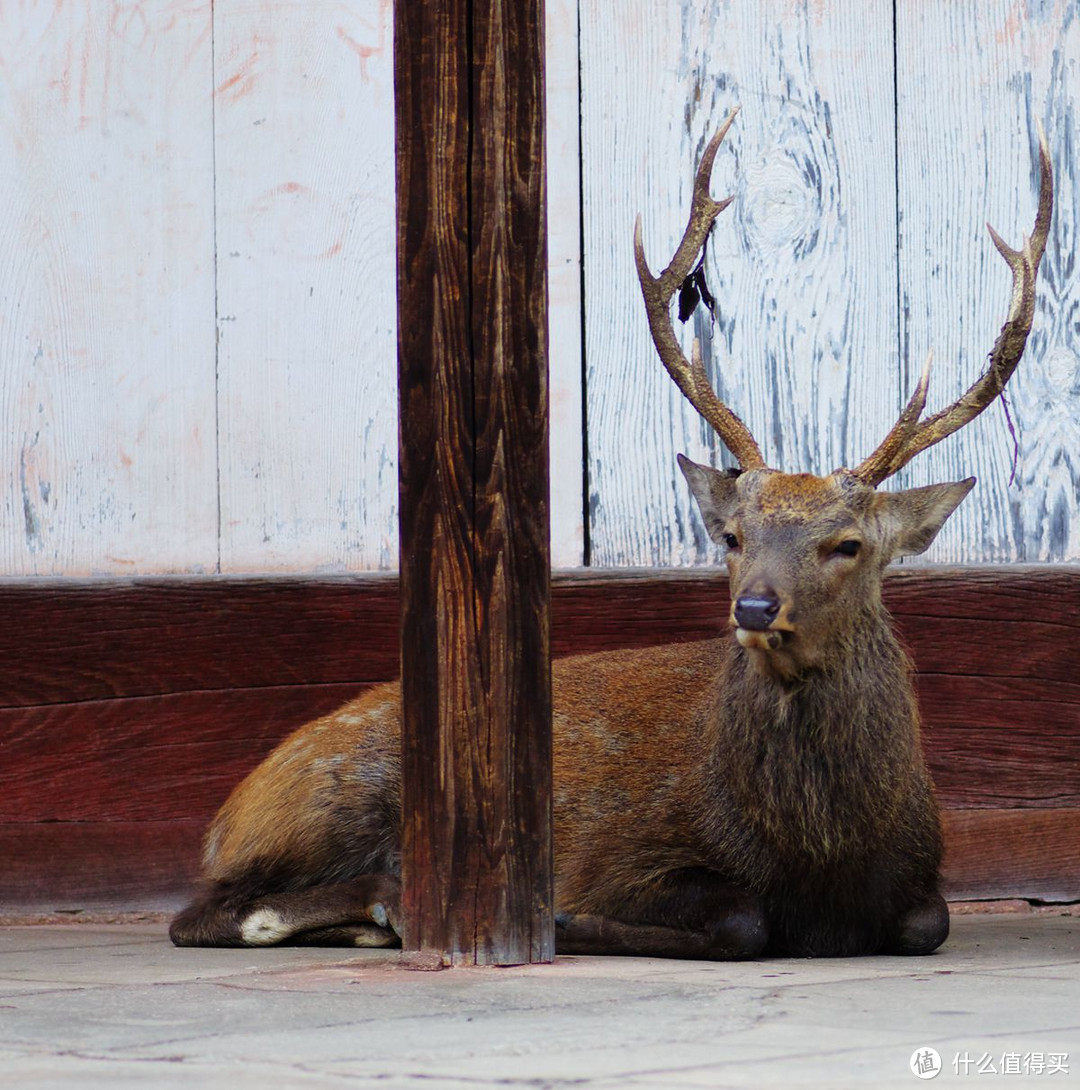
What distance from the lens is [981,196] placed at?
19.3 feet

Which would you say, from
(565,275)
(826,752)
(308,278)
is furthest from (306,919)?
(565,275)

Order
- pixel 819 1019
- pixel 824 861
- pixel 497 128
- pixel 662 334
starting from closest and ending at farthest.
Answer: pixel 819 1019, pixel 497 128, pixel 824 861, pixel 662 334

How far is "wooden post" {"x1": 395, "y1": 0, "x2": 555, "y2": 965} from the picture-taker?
4.02m

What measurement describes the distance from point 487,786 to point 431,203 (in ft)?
4.01

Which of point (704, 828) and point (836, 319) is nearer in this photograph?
point (704, 828)

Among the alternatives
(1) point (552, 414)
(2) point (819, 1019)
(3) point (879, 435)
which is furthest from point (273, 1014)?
(3) point (879, 435)

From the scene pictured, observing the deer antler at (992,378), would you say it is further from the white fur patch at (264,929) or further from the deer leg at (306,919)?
the white fur patch at (264,929)

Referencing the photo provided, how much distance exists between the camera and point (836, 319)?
586cm

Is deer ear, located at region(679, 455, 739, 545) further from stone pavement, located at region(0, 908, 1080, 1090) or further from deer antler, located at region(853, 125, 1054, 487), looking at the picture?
stone pavement, located at region(0, 908, 1080, 1090)

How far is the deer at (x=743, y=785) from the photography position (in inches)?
190

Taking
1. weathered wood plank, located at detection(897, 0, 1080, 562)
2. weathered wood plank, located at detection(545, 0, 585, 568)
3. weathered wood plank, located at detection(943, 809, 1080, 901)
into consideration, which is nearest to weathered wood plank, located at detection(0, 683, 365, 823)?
weathered wood plank, located at detection(545, 0, 585, 568)

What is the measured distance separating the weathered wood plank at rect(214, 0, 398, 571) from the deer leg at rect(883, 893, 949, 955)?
186 centimetres

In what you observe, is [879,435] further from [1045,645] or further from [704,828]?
[704,828]

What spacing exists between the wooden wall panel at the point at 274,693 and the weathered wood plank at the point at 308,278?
0.26m
